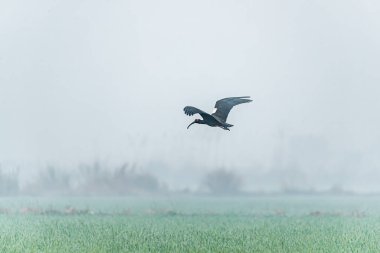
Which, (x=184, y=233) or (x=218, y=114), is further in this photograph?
(x=184, y=233)

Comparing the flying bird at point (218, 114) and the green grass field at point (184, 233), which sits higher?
the flying bird at point (218, 114)

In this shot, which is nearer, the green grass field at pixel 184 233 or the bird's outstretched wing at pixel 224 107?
the bird's outstretched wing at pixel 224 107

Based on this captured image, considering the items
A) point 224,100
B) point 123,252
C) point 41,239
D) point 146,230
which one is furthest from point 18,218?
point 224,100

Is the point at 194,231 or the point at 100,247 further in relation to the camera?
the point at 194,231

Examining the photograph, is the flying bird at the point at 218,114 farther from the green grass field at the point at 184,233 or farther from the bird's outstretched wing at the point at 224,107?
the green grass field at the point at 184,233

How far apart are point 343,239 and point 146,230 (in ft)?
33.1

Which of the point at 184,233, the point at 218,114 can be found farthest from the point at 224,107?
the point at 184,233

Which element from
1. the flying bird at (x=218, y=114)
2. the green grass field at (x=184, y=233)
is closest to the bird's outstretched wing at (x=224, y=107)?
the flying bird at (x=218, y=114)

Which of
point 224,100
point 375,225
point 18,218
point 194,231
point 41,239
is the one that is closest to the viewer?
point 224,100

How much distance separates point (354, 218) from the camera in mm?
62938

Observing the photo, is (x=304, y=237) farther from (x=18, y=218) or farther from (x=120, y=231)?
(x=18, y=218)

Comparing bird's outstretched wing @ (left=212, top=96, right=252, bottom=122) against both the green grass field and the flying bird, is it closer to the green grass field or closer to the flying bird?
the flying bird

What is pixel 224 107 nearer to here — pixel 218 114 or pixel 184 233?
pixel 218 114

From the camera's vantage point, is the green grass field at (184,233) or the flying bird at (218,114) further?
the green grass field at (184,233)
